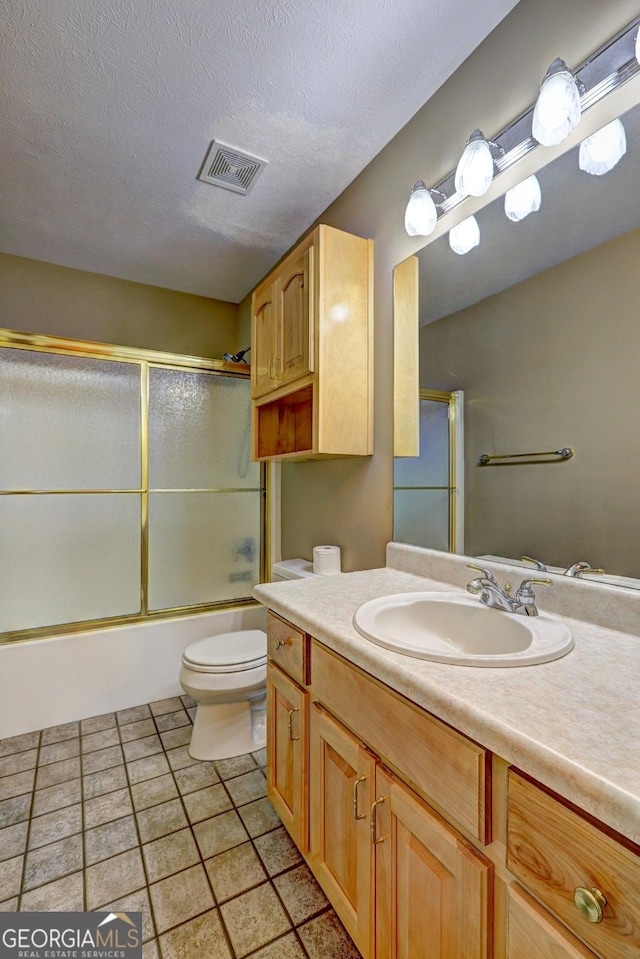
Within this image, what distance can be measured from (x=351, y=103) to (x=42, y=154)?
49.0 inches

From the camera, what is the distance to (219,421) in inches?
106

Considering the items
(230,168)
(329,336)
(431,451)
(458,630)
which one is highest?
(230,168)

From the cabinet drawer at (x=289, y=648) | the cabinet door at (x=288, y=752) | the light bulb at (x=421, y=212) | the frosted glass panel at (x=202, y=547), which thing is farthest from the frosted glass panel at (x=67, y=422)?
the light bulb at (x=421, y=212)

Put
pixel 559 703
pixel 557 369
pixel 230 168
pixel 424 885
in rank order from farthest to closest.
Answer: pixel 230 168, pixel 557 369, pixel 424 885, pixel 559 703

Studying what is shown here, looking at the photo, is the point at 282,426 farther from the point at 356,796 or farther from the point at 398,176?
the point at 356,796

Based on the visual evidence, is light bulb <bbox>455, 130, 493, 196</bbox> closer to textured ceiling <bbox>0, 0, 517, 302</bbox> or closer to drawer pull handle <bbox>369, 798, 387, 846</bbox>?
textured ceiling <bbox>0, 0, 517, 302</bbox>

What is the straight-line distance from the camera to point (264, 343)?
2.14 m

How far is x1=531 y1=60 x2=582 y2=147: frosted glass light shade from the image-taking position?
3.35 ft

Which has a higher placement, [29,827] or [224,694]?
[224,694]

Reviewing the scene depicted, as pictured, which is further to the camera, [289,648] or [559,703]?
[289,648]

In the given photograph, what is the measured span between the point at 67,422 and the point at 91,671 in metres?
1.30

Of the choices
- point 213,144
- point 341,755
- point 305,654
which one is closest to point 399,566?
point 305,654

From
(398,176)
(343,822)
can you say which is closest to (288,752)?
(343,822)

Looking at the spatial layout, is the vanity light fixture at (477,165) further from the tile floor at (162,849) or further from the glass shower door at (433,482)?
the tile floor at (162,849)
